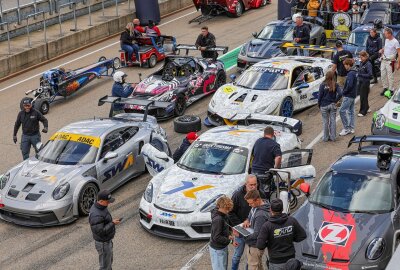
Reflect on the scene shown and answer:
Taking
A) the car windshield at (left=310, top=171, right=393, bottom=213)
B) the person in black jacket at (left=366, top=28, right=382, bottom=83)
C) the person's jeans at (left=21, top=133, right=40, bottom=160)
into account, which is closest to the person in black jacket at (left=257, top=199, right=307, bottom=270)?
the car windshield at (left=310, top=171, right=393, bottom=213)

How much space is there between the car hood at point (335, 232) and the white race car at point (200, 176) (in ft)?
5.82

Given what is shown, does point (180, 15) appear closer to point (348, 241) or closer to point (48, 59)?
point (48, 59)

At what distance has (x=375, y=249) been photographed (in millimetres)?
11305

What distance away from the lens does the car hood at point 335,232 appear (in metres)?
11.3

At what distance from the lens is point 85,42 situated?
94.5ft

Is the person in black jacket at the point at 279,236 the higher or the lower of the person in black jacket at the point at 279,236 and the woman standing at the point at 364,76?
the higher

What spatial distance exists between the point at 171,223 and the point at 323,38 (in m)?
13.7

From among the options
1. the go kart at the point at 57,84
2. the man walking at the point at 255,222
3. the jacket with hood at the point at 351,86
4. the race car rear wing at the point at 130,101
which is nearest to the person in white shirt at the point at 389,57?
the jacket with hood at the point at 351,86

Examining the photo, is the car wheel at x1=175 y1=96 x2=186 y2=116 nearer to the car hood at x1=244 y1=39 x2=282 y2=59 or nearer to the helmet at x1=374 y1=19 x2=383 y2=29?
the car hood at x1=244 y1=39 x2=282 y2=59

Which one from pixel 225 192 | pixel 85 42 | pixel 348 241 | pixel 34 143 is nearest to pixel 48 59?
pixel 85 42

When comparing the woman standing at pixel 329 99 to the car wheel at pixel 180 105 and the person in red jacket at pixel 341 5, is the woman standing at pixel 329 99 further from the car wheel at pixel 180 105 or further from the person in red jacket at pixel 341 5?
the person in red jacket at pixel 341 5

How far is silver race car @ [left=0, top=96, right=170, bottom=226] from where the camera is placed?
14.5 meters

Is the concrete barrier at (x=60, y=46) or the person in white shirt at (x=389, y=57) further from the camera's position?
the concrete barrier at (x=60, y=46)

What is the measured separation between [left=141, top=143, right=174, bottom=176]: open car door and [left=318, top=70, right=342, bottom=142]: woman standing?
13.6 feet
